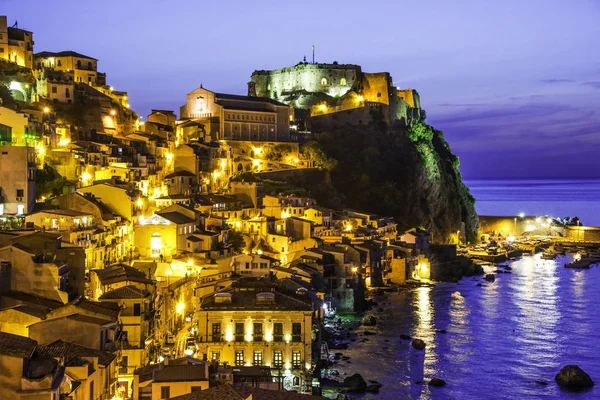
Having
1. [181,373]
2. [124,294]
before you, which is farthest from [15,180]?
[181,373]

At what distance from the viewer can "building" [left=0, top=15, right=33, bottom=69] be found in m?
54.3

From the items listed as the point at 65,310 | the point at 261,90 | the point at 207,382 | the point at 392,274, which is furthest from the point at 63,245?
the point at 261,90

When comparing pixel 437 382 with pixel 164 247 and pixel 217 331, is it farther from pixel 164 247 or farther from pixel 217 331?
pixel 164 247

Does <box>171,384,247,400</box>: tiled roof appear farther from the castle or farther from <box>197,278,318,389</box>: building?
the castle

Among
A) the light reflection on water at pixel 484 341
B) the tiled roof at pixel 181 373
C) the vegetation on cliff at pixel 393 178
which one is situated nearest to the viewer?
the tiled roof at pixel 181 373

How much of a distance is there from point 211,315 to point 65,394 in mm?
11877

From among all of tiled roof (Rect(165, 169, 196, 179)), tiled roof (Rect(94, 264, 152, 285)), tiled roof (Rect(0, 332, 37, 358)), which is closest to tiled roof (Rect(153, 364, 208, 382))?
tiled roof (Rect(0, 332, 37, 358))

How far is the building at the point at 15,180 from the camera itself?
35438 millimetres

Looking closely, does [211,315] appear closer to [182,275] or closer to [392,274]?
[182,275]

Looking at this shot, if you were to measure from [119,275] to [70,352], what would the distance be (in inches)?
380

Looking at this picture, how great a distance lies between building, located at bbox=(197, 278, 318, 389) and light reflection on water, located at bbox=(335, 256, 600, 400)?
394 centimetres

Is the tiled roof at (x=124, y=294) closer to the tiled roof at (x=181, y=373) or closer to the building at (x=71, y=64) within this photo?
the tiled roof at (x=181, y=373)

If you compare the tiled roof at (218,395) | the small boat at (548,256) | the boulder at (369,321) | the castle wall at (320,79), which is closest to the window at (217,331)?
the tiled roof at (218,395)

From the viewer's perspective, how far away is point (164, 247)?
42.1 metres
